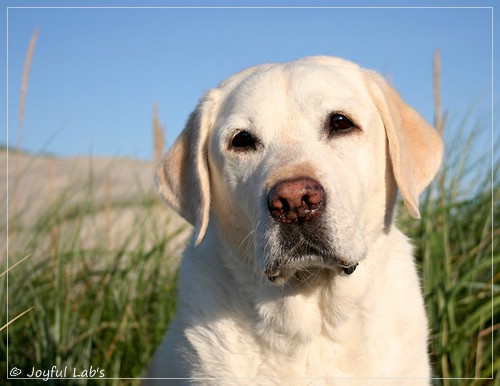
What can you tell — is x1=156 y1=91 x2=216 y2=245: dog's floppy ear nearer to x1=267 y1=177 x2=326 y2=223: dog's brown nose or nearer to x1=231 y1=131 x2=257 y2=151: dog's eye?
x1=231 y1=131 x2=257 y2=151: dog's eye

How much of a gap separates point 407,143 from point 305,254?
0.85 m

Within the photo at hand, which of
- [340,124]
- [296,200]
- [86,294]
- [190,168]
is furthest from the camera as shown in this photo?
[86,294]

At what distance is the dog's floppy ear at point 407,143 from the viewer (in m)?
3.24

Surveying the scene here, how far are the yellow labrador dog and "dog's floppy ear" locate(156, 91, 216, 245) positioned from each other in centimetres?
1

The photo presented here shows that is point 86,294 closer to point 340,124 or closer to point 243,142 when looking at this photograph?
point 243,142

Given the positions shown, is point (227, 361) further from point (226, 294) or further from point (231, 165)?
point (231, 165)

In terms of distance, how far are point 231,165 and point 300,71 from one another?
57 cm

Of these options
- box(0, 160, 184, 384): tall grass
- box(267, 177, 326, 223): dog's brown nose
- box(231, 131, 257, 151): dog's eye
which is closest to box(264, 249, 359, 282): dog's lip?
box(267, 177, 326, 223): dog's brown nose

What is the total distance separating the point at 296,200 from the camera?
277 cm

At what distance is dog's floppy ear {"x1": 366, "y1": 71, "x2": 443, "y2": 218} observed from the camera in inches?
128

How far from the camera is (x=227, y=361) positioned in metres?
3.11

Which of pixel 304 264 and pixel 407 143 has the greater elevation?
pixel 407 143

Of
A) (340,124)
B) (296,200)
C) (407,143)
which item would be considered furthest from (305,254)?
(407,143)

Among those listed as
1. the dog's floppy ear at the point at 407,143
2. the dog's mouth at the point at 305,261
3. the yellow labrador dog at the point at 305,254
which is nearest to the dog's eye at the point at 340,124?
the yellow labrador dog at the point at 305,254
